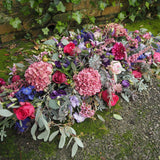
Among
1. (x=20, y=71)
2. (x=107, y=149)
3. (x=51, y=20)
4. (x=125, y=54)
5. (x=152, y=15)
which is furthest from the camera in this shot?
(x=152, y=15)

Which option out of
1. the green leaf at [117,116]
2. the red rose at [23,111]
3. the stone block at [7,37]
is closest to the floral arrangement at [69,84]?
the red rose at [23,111]

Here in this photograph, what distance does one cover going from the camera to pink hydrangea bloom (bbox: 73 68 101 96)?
1.54 m

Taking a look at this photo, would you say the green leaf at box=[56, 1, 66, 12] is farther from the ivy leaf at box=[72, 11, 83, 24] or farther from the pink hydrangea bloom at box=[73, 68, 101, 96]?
the pink hydrangea bloom at box=[73, 68, 101, 96]

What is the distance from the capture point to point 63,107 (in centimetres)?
154

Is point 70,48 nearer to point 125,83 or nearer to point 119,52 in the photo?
point 119,52

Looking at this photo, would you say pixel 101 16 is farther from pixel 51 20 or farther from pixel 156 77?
pixel 156 77

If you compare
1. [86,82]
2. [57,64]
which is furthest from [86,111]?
[57,64]

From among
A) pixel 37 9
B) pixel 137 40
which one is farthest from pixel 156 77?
pixel 37 9

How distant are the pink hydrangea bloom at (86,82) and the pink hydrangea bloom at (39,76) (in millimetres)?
250

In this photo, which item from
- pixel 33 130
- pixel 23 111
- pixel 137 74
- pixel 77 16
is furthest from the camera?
pixel 77 16

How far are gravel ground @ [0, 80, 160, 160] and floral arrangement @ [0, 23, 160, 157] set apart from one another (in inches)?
3.4

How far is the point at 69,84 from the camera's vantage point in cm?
163

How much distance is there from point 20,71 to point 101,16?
1938 mm

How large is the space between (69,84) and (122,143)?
691 mm
